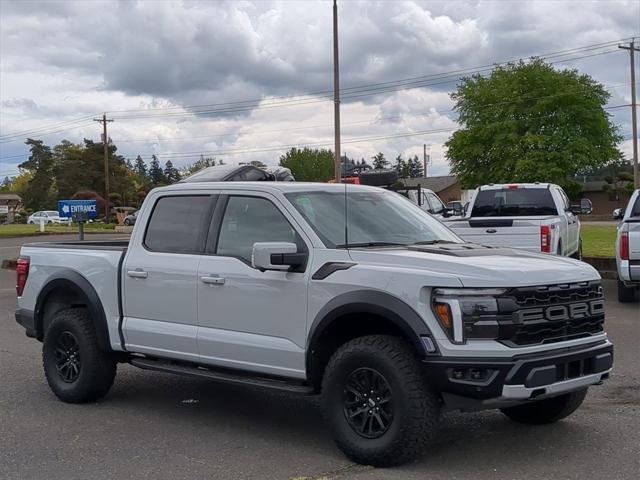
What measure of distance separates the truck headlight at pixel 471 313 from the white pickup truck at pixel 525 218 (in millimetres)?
7605

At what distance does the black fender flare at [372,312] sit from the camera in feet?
15.9

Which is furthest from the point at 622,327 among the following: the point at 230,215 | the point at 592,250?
the point at 592,250

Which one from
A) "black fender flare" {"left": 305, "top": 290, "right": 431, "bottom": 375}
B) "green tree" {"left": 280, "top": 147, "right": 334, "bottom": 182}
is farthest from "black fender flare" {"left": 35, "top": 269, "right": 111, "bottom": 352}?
"green tree" {"left": 280, "top": 147, "right": 334, "bottom": 182}

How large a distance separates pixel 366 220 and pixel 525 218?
7.71 metres

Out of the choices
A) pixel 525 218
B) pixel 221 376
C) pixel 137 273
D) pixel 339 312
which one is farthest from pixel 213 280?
pixel 525 218

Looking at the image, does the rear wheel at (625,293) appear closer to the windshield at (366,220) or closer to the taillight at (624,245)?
the taillight at (624,245)

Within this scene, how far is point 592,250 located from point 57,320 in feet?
53.3

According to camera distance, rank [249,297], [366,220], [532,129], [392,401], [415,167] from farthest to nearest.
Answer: [415,167], [532,129], [366,220], [249,297], [392,401]

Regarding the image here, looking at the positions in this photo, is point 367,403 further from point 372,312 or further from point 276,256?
point 276,256

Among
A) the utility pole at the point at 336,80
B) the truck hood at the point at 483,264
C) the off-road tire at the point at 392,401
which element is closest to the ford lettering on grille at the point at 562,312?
the truck hood at the point at 483,264

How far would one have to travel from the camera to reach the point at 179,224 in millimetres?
6449

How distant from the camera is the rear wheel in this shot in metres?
12.8

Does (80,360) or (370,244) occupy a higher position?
Result: (370,244)

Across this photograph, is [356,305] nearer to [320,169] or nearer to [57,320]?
[57,320]
